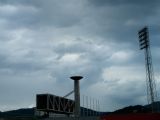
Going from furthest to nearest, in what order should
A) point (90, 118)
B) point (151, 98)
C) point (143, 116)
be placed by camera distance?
point (151, 98)
point (90, 118)
point (143, 116)

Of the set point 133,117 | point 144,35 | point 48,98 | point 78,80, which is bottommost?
point 133,117

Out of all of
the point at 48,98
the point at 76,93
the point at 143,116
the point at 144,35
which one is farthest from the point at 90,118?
the point at 144,35

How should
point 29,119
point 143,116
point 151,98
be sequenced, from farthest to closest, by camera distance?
point 151,98, point 29,119, point 143,116

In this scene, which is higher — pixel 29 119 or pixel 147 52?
pixel 147 52

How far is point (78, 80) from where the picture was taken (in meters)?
120

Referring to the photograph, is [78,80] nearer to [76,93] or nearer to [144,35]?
[76,93]

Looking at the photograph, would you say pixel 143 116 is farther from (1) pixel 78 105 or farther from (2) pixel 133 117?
(1) pixel 78 105

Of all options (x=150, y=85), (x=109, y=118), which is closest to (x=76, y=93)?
(x=150, y=85)

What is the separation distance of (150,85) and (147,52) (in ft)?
33.2

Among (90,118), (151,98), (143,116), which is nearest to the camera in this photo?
(143,116)

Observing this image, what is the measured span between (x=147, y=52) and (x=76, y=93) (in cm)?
2303

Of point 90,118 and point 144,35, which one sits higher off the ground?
point 144,35

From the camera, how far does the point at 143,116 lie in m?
78.4

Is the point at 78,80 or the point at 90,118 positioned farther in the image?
the point at 78,80
